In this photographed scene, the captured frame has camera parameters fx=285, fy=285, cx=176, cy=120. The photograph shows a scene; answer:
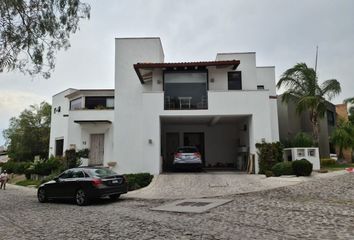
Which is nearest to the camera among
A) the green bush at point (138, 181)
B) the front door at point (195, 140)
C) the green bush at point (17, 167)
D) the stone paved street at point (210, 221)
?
the stone paved street at point (210, 221)

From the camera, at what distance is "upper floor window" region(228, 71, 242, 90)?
20.0 meters

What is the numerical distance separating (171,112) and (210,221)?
10.5 m

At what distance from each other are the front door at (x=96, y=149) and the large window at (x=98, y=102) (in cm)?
258

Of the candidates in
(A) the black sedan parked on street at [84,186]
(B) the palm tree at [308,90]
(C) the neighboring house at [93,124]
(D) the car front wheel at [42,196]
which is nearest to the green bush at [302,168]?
(B) the palm tree at [308,90]

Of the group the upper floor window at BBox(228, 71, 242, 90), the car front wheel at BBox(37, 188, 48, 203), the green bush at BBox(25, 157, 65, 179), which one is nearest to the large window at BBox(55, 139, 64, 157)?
the green bush at BBox(25, 157, 65, 179)

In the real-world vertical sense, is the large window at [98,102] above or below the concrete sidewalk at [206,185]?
above

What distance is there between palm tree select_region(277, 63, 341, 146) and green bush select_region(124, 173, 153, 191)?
11805mm

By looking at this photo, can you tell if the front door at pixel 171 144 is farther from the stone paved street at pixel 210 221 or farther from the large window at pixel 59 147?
the stone paved street at pixel 210 221

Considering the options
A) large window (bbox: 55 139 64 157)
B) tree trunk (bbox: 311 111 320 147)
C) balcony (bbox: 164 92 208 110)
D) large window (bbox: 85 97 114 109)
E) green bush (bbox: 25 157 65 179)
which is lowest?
green bush (bbox: 25 157 65 179)

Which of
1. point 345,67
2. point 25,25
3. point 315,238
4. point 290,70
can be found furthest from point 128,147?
point 345,67

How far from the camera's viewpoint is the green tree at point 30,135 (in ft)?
115

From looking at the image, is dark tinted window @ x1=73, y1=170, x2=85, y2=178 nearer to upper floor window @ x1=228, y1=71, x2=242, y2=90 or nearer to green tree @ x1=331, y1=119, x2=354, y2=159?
upper floor window @ x1=228, y1=71, x2=242, y2=90

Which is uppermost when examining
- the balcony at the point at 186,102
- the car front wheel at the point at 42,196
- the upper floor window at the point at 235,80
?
the upper floor window at the point at 235,80

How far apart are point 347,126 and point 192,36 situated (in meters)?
17.5
